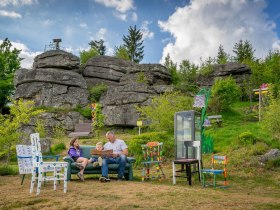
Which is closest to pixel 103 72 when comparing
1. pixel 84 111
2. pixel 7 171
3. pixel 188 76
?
pixel 84 111

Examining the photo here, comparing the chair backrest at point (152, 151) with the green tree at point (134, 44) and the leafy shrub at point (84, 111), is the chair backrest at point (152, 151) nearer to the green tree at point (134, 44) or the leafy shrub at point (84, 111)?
the leafy shrub at point (84, 111)

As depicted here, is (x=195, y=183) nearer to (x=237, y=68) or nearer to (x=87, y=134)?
(x=87, y=134)

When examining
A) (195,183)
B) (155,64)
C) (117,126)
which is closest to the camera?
(195,183)

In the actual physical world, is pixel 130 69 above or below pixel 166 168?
above

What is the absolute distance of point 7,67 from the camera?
36719 mm

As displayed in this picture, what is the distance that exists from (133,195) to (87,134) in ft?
53.5

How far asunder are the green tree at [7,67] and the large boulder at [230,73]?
728 inches

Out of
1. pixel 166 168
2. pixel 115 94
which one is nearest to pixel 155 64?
pixel 115 94

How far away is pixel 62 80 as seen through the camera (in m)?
29.1

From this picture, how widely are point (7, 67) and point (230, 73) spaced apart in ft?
74.0

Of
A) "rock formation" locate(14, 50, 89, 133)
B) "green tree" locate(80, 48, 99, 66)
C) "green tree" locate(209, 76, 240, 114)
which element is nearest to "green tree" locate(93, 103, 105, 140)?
"rock formation" locate(14, 50, 89, 133)

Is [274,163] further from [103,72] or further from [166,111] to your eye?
[103,72]

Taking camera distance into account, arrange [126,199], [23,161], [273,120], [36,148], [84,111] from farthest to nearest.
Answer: [84,111] → [273,120] → [23,161] → [36,148] → [126,199]

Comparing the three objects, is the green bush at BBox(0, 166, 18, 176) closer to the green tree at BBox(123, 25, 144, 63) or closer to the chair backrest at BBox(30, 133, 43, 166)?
the chair backrest at BBox(30, 133, 43, 166)
